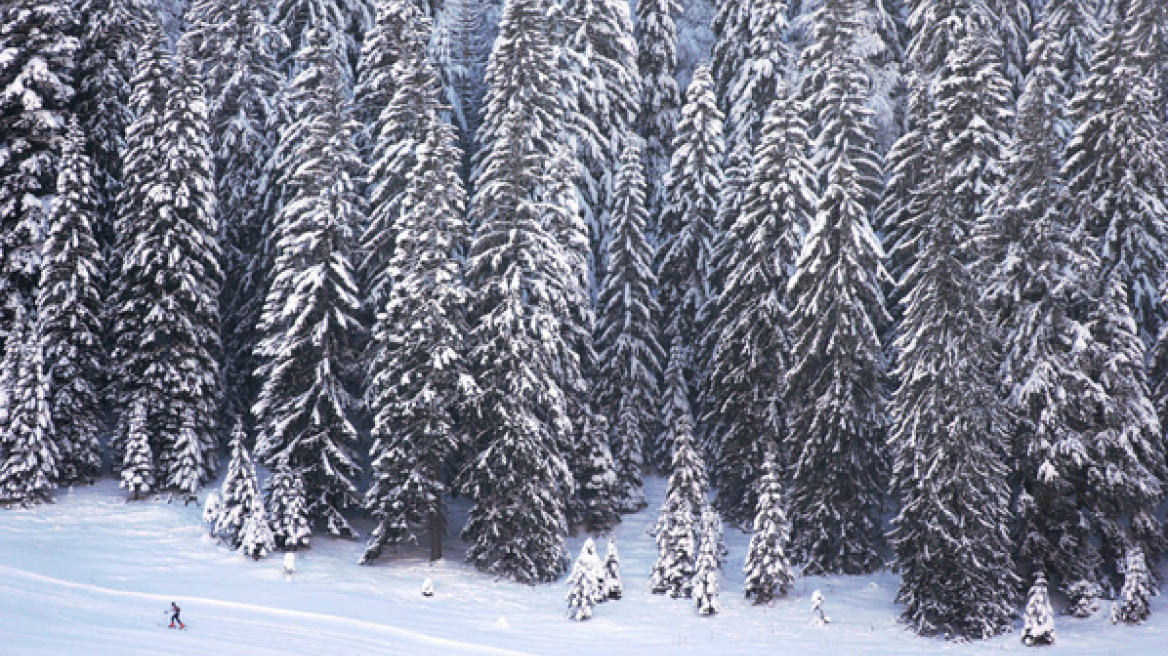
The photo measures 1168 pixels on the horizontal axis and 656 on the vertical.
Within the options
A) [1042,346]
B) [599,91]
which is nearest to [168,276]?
[599,91]

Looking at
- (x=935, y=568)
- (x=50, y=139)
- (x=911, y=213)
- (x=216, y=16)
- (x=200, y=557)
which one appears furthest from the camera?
(x=216, y=16)

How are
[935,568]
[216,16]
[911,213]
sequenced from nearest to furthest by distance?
[935,568]
[911,213]
[216,16]

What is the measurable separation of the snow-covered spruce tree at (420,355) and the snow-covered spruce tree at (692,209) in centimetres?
1055

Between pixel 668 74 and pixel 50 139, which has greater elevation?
pixel 668 74

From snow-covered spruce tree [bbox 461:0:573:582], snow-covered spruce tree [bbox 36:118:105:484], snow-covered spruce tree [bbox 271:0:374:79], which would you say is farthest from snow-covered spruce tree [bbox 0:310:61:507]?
snow-covered spruce tree [bbox 271:0:374:79]

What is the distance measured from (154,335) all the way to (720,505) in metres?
20.7

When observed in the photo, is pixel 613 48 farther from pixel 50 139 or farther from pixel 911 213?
pixel 50 139

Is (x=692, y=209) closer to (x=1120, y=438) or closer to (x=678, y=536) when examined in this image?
(x=678, y=536)

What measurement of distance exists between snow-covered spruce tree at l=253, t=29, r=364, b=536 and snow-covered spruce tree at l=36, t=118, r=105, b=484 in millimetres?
6087

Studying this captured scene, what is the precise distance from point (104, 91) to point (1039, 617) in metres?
36.3

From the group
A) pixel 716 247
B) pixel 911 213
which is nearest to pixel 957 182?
pixel 911 213

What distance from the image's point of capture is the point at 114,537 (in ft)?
97.2

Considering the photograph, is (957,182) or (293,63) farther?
(293,63)

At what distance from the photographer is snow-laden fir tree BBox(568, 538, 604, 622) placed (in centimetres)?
2795
